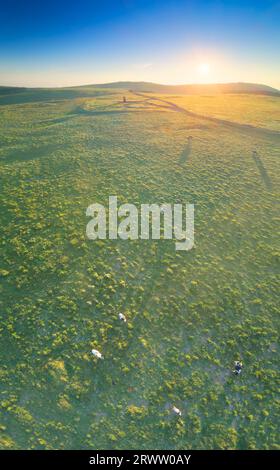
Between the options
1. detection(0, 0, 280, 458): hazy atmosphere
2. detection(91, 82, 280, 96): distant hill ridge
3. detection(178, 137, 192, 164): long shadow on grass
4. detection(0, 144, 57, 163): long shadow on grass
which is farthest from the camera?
detection(91, 82, 280, 96): distant hill ridge

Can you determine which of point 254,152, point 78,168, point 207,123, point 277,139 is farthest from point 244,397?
point 207,123

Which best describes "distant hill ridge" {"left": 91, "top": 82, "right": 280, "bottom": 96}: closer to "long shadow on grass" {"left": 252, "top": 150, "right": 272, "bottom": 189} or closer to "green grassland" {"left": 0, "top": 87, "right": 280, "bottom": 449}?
"long shadow on grass" {"left": 252, "top": 150, "right": 272, "bottom": 189}

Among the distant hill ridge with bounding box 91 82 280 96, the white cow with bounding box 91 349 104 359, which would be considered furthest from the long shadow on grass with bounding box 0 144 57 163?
the distant hill ridge with bounding box 91 82 280 96

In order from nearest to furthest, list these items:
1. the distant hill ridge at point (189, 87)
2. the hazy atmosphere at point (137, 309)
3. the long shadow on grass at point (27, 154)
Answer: the hazy atmosphere at point (137, 309) < the long shadow on grass at point (27, 154) < the distant hill ridge at point (189, 87)

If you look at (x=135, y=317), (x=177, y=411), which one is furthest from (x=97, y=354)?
(x=177, y=411)

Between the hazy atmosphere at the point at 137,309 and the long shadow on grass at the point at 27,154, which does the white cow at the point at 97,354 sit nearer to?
the hazy atmosphere at the point at 137,309

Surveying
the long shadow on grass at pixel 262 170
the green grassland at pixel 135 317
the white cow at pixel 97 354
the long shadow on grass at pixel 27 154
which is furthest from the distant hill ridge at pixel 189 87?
the white cow at pixel 97 354
